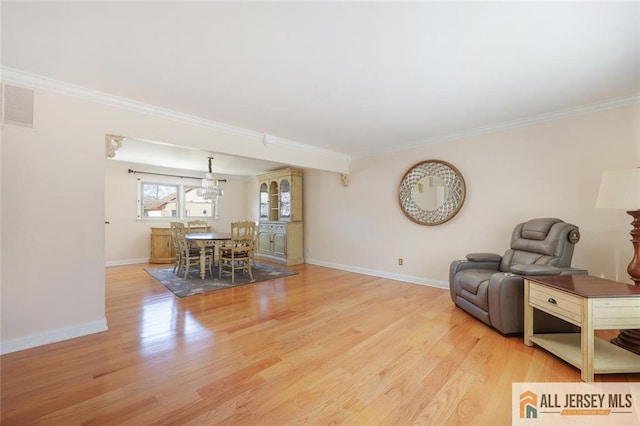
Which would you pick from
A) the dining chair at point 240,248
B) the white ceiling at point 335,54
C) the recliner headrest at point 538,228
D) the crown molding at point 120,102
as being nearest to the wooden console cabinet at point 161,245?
the dining chair at point 240,248

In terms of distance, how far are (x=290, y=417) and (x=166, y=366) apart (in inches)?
42.8

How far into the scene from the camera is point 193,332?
7.94 feet

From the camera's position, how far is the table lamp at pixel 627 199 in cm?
188

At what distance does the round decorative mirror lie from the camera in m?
3.71

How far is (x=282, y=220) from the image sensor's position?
19.7 feet

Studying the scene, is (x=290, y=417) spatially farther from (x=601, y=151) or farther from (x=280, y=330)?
(x=601, y=151)

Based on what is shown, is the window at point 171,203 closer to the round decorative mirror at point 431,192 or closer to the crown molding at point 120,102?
the crown molding at point 120,102

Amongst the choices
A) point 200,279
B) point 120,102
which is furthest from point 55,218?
point 200,279

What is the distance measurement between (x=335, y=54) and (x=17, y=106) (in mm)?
2665

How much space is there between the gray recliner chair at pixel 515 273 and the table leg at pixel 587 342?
20.8 inches

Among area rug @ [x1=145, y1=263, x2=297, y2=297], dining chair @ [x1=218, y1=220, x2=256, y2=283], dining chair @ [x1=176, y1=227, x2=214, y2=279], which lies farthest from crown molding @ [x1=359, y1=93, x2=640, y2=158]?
dining chair @ [x1=176, y1=227, x2=214, y2=279]

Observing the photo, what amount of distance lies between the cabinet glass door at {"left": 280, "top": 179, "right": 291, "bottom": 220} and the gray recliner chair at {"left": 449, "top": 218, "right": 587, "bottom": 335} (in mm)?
3790

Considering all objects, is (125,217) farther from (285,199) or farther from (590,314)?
(590,314)

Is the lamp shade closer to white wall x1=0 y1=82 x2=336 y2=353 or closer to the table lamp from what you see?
the table lamp
